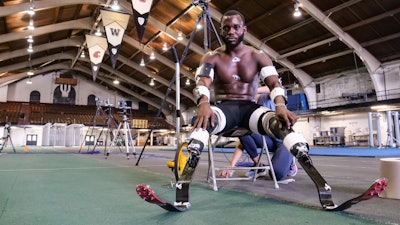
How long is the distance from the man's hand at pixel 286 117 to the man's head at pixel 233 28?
2.28ft

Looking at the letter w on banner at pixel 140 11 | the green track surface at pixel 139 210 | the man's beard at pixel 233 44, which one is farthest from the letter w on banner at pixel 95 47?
the man's beard at pixel 233 44

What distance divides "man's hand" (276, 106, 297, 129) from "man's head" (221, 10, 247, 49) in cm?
70

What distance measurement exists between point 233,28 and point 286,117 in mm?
823

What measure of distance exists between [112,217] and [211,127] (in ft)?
2.46

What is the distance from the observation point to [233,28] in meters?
1.97

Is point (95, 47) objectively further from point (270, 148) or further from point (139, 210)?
point (139, 210)

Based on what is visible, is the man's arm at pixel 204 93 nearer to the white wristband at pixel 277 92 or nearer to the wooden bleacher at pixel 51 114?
the white wristband at pixel 277 92

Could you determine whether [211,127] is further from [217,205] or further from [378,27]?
[378,27]

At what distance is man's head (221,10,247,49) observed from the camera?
196 cm

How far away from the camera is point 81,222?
1.21 m

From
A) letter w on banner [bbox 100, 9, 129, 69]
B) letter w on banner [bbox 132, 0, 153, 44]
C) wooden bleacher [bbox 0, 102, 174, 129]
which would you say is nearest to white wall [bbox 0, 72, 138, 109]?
wooden bleacher [bbox 0, 102, 174, 129]

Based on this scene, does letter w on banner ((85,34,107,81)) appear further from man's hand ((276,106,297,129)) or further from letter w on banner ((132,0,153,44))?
man's hand ((276,106,297,129))

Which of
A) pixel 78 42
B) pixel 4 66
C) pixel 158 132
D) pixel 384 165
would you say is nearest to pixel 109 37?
pixel 384 165

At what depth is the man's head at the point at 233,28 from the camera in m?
1.96
